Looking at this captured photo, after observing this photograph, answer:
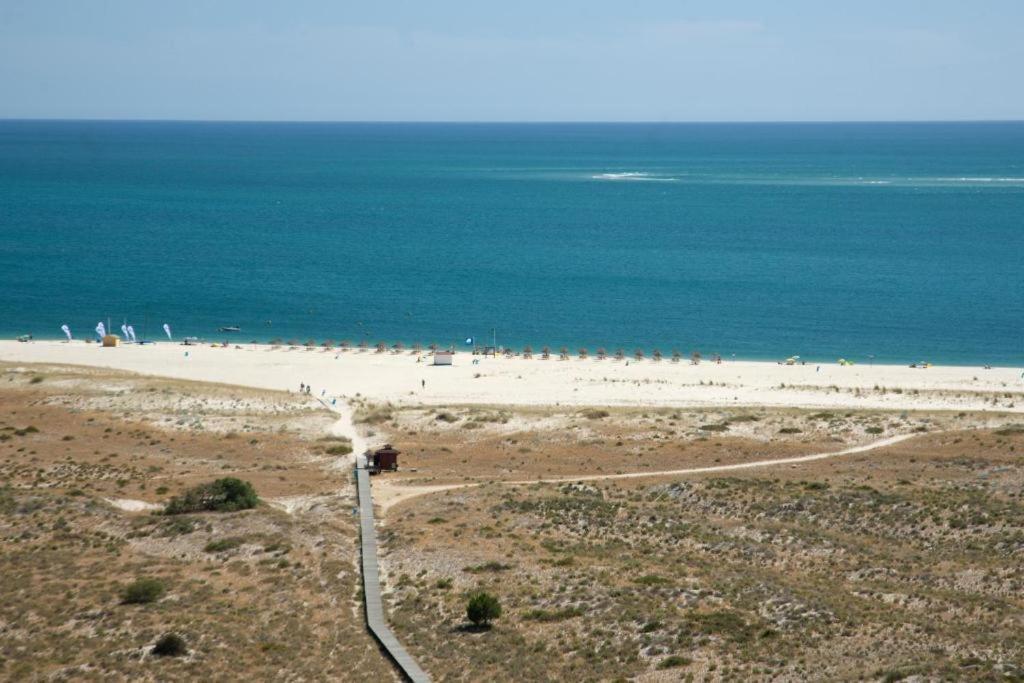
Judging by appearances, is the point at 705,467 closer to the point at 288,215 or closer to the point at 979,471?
the point at 979,471

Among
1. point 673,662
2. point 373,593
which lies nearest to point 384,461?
point 373,593

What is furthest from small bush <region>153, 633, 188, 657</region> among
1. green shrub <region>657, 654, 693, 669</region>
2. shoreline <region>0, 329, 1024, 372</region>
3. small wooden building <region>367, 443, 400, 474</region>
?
shoreline <region>0, 329, 1024, 372</region>

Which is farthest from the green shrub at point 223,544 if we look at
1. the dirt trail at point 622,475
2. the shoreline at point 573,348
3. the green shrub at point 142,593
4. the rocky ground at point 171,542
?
the shoreline at point 573,348

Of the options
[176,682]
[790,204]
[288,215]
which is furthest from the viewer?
Result: [790,204]

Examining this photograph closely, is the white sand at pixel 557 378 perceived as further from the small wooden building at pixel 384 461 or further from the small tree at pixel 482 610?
the small tree at pixel 482 610

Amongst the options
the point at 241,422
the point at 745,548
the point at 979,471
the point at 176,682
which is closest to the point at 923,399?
the point at 979,471
